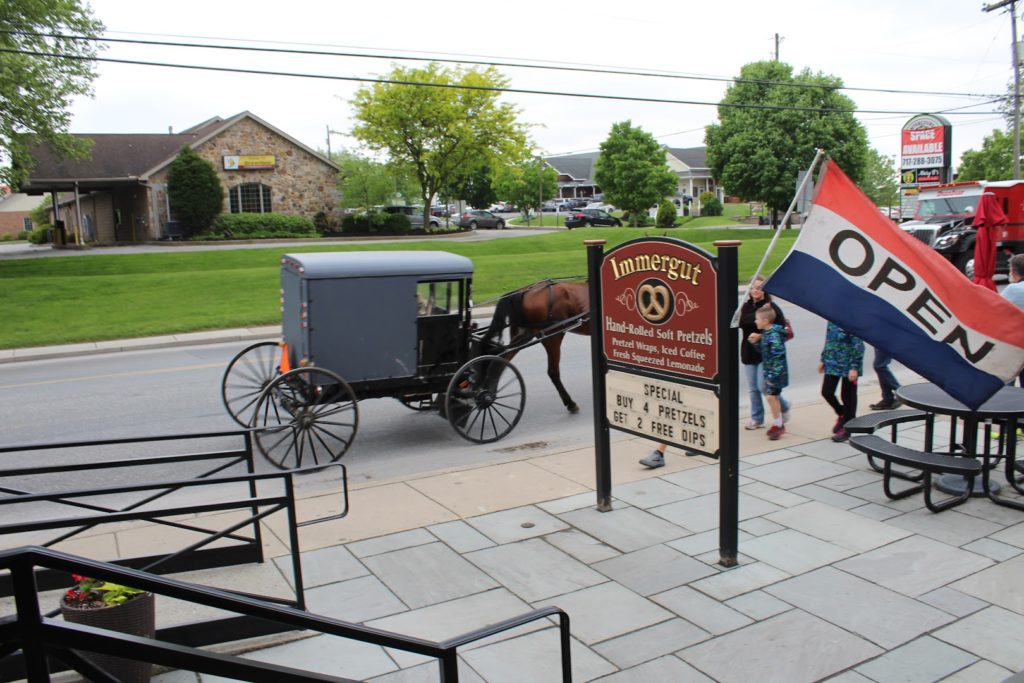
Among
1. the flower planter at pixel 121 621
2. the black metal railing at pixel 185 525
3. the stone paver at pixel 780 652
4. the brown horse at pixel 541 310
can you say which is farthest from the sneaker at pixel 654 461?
the flower planter at pixel 121 621

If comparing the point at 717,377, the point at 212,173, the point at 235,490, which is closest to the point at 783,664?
the point at 717,377

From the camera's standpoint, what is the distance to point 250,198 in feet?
146

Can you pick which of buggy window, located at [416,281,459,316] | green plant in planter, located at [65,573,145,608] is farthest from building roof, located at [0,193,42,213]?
green plant in planter, located at [65,573,145,608]

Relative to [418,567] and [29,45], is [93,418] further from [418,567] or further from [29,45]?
[29,45]

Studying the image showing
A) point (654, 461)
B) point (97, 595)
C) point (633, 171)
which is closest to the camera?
point (97, 595)

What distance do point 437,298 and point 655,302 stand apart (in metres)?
3.54

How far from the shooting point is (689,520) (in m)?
6.78

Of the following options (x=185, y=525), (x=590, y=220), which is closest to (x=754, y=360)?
(x=185, y=525)

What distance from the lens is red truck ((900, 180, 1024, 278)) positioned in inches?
Answer: 1002

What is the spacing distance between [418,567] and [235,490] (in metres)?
2.73

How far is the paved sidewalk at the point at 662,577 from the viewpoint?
4637 millimetres

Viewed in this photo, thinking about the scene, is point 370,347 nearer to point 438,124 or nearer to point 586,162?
point 438,124

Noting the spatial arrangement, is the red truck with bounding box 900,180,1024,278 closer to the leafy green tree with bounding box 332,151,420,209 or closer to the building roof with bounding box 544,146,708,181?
the leafy green tree with bounding box 332,151,420,209

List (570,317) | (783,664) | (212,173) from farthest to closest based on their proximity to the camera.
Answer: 1. (212,173)
2. (570,317)
3. (783,664)
